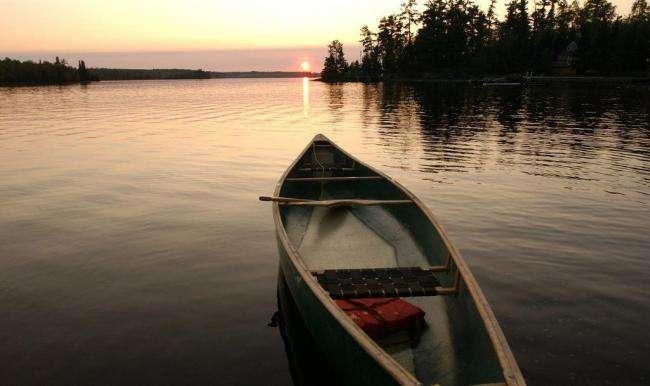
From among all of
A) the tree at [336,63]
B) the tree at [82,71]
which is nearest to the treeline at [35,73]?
the tree at [82,71]

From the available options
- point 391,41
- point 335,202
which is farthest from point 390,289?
point 391,41

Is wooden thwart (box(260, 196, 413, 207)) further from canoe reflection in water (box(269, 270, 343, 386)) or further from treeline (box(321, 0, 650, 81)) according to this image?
treeline (box(321, 0, 650, 81))

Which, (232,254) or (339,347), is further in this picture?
(232,254)

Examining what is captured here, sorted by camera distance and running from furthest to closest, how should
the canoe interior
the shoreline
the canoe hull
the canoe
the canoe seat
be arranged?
the shoreline, the canoe seat, the canoe interior, the canoe, the canoe hull

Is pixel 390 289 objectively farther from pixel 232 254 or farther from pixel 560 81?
pixel 560 81

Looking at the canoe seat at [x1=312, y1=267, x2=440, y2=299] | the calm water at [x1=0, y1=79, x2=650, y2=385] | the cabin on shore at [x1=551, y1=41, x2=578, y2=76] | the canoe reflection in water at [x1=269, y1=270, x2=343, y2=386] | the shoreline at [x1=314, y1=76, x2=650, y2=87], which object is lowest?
the canoe reflection in water at [x1=269, y1=270, x2=343, y2=386]

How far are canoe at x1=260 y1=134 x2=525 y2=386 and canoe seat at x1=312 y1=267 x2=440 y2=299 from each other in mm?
15

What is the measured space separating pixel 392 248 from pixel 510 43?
114 m

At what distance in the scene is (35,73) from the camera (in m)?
138

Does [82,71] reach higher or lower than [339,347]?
higher

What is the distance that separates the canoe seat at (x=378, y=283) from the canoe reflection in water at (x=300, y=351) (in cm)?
102

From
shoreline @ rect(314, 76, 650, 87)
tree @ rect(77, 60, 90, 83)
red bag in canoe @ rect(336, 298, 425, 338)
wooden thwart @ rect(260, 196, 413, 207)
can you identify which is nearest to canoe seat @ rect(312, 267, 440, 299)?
red bag in canoe @ rect(336, 298, 425, 338)

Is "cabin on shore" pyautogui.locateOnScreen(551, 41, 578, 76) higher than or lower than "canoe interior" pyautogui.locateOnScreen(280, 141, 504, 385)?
higher

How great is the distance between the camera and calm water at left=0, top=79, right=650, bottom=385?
7.35 m
